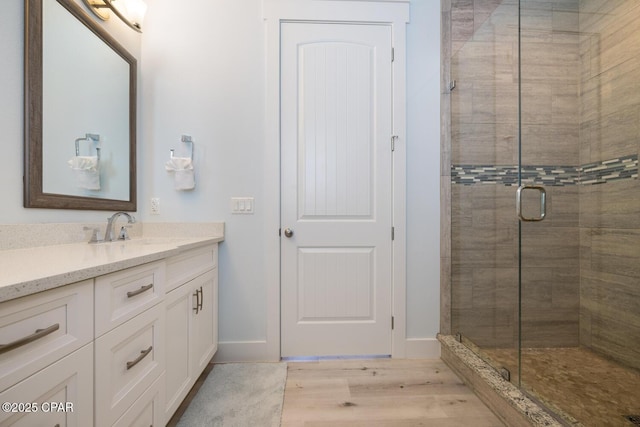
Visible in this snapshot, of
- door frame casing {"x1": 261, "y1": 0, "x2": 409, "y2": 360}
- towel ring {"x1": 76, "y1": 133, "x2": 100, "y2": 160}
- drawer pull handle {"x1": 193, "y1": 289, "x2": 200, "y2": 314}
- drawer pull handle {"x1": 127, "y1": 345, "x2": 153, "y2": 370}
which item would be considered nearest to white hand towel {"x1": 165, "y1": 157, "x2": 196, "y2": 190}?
towel ring {"x1": 76, "y1": 133, "x2": 100, "y2": 160}

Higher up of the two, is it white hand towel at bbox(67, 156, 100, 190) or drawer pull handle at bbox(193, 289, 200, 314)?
white hand towel at bbox(67, 156, 100, 190)

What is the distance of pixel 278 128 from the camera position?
1.92 metres

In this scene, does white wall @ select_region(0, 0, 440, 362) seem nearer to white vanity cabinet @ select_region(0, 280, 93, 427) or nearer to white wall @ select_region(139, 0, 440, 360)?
white wall @ select_region(139, 0, 440, 360)

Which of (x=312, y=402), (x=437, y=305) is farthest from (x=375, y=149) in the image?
(x=312, y=402)

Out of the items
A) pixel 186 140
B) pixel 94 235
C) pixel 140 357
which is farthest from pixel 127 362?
pixel 186 140

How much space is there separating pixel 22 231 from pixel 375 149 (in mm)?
1918

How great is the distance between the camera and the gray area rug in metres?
1.36

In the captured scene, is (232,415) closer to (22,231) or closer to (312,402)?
(312,402)

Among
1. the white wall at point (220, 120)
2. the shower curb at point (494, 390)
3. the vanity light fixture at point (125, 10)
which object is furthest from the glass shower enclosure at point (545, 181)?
the vanity light fixture at point (125, 10)

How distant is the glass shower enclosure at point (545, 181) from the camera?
67.5 inches

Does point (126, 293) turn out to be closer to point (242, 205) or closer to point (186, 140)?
point (242, 205)

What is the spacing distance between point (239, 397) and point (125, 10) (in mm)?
2472

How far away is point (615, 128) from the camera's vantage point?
173 cm

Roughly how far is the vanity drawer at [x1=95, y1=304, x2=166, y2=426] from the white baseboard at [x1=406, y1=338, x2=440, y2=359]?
1585mm
